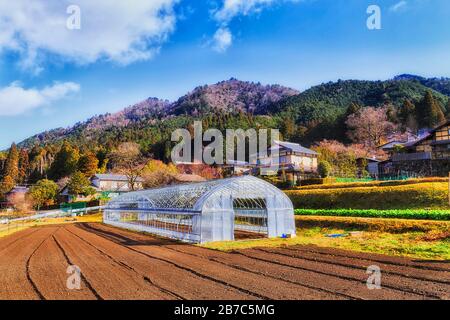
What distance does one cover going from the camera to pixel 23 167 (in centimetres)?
7900

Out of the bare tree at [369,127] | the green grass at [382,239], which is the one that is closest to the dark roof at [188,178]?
the bare tree at [369,127]

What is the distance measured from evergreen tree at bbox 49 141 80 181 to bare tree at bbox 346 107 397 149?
50.1 meters

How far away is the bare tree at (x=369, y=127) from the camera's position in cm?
5950

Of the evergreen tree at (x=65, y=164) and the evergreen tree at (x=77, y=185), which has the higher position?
the evergreen tree at (x=65, y=164)

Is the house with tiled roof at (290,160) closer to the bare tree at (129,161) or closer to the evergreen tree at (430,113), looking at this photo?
the bare tree at (129,161)

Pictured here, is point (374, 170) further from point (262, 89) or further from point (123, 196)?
point (262, 89)

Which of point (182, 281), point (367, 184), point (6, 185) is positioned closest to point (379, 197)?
point (367, 184)

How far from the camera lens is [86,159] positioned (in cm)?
6881

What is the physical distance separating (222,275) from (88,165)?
208 ft

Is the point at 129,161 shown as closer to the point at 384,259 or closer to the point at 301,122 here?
the point at 301,122

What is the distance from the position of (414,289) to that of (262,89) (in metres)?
168

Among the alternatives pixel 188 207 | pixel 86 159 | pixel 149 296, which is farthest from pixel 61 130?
pixel 149 296

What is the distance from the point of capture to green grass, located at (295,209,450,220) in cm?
1902

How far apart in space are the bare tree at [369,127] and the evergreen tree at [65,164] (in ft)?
164
